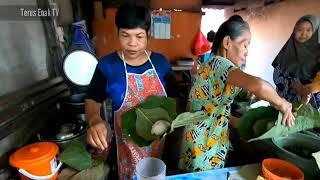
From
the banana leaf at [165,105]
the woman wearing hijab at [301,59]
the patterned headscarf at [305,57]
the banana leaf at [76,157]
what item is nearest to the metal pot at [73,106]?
the banana leaf at [76,157]

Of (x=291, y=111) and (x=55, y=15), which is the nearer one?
(x=291, y=111)

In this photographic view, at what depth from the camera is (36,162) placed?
113 cm

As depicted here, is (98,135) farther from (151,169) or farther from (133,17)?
(133,17)

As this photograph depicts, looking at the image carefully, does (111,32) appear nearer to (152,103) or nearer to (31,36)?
(31,36)

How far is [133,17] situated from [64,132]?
91 cm

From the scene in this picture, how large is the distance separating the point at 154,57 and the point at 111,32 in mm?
2617

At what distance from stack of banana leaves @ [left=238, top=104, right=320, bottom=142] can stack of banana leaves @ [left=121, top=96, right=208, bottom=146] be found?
0.73 feet

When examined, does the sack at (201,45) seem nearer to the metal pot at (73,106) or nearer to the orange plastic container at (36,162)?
the metal pot at (73,106)

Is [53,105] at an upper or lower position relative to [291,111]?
lower

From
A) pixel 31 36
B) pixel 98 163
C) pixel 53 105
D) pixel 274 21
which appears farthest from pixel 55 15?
pixel 274 21

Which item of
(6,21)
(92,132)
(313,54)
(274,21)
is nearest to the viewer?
(92,132)

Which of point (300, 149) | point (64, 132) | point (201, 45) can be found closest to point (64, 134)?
point (64, 132)

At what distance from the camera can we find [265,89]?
0.77 metres

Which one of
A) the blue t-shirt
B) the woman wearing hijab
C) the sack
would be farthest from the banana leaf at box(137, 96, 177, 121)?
the sack
